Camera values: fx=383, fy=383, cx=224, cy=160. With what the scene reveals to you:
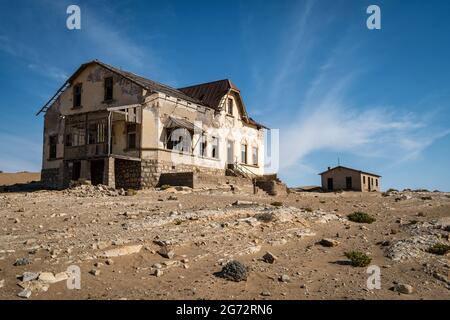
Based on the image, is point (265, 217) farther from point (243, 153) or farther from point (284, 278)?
point (243, 153)

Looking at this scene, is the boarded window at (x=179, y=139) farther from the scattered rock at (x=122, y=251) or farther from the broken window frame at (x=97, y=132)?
the scattered rock at (x=122, y=251)

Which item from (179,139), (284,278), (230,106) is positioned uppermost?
(230,106)

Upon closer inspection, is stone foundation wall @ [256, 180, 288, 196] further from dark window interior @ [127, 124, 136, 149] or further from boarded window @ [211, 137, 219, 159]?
dark window interior @ [127, 124, 136, 149]

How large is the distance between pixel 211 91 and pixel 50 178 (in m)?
14.8

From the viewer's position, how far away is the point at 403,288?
8.41 metres

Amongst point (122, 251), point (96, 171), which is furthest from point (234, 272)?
point (96, 171)

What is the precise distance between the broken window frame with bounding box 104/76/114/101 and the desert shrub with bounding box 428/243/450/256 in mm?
22142

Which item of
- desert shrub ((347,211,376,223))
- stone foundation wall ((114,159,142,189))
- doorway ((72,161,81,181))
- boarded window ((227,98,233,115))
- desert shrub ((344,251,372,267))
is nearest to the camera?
desert shrub ((344,251,372,267))

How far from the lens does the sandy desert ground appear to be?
25.6 ft

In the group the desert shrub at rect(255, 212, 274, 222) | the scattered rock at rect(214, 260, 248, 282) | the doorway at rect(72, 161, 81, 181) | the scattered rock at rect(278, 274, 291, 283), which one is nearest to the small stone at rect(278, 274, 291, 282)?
Result: the scattered rock at rect(278, 274, 291, 283)
